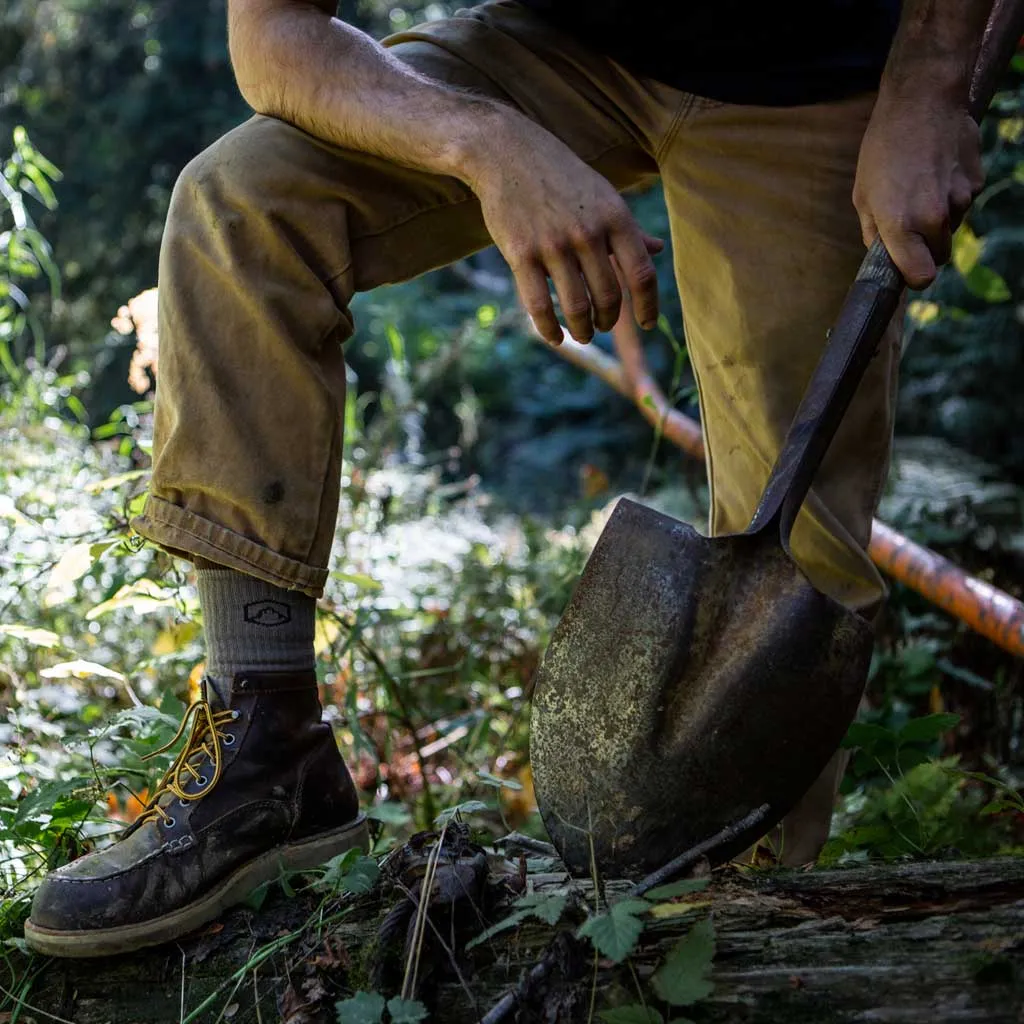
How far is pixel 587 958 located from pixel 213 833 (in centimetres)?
54

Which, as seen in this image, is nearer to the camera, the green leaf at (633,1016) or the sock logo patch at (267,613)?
the green leaf at (633,1016)

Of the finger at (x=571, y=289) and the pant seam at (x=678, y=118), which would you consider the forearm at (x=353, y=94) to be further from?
the pant seam at (x=678, y=118)

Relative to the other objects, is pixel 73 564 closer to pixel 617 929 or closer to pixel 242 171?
pixel 242 171

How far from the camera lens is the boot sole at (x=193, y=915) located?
56.3 inches

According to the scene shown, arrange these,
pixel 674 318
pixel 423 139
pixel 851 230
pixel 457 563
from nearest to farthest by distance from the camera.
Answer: pixel 423 139 → pixel 851 230 → pixel 457 563 → pixel 674 318

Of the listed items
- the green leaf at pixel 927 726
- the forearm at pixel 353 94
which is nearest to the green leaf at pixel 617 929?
the green leaf at pixel 927 726

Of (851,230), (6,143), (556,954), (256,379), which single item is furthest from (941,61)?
(6,143)

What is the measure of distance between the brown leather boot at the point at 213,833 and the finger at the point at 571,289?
0.62m

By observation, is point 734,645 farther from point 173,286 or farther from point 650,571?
point 173,286

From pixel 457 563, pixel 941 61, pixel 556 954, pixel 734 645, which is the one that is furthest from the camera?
pixel 457 563

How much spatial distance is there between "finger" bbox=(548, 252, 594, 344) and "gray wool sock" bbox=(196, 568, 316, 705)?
53cm

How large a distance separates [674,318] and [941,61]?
5.03m

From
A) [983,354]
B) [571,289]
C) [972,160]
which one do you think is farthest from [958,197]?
[983,354]

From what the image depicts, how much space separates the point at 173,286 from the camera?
1494mm
